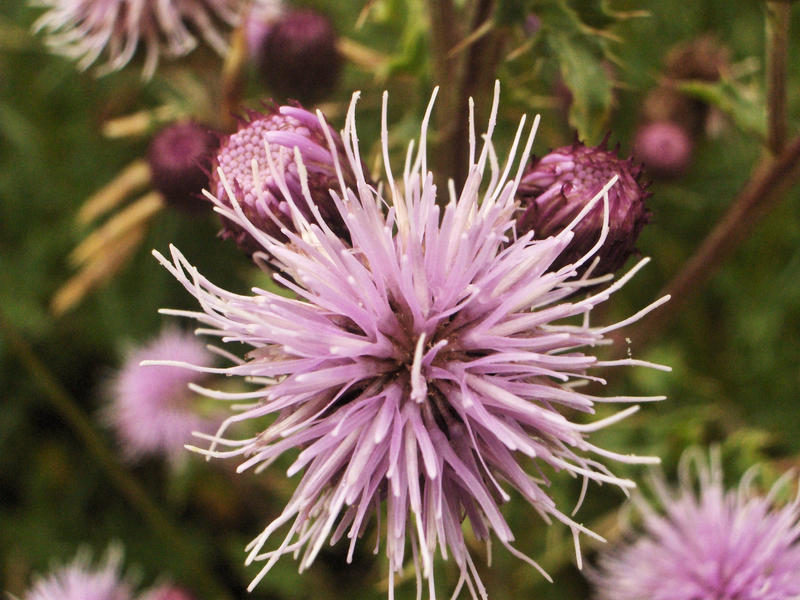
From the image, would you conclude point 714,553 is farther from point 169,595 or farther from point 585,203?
point 169,595

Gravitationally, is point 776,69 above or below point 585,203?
below

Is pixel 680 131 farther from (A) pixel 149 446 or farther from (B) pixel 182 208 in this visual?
(A) pixel 149 446

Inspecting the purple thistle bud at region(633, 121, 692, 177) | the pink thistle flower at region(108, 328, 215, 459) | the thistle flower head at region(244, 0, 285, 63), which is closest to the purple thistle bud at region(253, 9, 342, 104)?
the thistle flower head at region(244, 0, 285, 63)

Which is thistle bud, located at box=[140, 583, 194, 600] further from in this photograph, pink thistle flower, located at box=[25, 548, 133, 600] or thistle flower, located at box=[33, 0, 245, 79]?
thistle flower, located at box=[33, 0, 245, 79]

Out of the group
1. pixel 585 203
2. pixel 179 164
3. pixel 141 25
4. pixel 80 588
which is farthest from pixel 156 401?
pixel 585 203

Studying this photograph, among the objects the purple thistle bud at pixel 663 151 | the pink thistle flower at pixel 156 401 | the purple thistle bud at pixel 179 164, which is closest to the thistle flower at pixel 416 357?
the purple thistle bud at pixel 179 164

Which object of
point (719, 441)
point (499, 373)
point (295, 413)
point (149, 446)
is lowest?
point (719, 441)

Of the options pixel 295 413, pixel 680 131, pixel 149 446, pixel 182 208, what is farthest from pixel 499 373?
pixel 149 446
